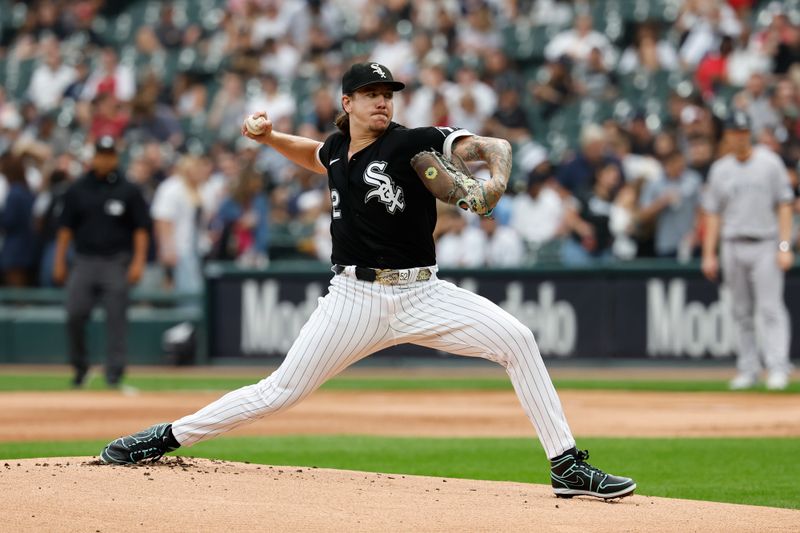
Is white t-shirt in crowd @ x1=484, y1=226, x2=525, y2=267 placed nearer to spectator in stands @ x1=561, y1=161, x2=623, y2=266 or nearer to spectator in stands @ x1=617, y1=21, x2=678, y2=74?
spectator in stands @ x1=561, y1=161, x2=623, y2=266

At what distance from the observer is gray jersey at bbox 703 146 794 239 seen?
13.0m

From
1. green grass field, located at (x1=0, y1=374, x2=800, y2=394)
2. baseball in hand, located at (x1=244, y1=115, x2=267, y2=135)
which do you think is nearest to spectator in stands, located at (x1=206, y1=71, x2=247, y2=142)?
green grass field, located at (x1=0, y1=374, x2=800, y2=394)

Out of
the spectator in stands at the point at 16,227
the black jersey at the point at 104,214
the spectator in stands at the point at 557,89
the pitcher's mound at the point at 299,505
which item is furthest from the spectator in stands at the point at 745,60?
the pitcher's mound at the point at 299,505

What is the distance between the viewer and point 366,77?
20.7 ft

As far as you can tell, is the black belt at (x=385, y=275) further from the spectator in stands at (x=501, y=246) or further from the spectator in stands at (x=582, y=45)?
the spectator in stands at (x=582, y=45)

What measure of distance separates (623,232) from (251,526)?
11.5 metres

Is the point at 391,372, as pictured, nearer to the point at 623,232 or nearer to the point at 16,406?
the point at 623,232

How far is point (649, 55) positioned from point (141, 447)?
13.0 meters

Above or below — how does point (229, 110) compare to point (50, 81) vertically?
below

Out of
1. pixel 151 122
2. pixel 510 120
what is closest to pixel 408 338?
pixel 510 120

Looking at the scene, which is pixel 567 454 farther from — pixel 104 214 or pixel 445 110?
pixel 445 110

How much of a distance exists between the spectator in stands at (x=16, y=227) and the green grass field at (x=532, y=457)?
9124mm

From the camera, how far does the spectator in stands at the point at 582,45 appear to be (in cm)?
1866

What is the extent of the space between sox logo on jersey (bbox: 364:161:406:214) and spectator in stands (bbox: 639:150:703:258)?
32.5 ft
